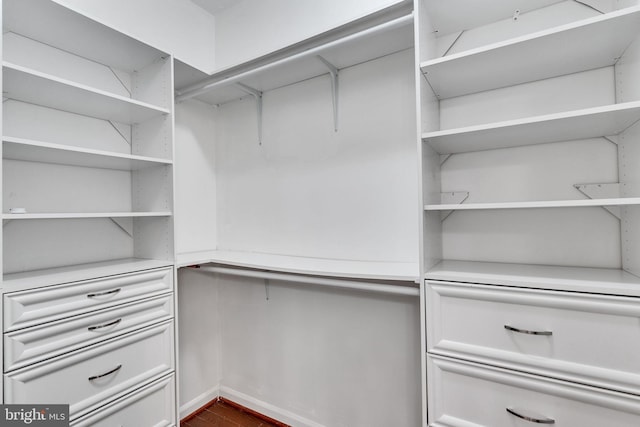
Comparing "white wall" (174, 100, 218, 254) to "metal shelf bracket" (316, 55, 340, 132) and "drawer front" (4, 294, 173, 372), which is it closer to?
"drawer front" (4, 294, 173, 372)

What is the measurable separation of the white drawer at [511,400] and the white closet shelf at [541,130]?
87 centimetres

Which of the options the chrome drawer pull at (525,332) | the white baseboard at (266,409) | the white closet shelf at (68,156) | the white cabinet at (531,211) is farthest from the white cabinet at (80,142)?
the chrome drawer pull at (525,332)

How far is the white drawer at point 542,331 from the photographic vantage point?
37.6 inches

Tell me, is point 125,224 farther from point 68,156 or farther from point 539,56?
point 539,56

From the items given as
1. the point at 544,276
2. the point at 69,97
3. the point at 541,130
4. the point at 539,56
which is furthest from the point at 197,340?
the point at 539,56

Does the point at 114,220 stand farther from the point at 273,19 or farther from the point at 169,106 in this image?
the point at 273,19

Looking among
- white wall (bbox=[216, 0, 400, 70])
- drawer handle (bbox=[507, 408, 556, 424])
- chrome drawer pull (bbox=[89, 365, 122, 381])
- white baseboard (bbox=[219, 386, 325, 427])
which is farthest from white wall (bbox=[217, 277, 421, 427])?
white wall (bbox=[216, 0, 400, 70])

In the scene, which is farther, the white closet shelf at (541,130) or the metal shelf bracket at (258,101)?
the metal shelf bracket at (258,101)

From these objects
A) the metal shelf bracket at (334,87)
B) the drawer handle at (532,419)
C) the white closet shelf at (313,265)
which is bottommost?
the drawer handle at (532,419)

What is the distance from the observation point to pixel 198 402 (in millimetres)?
2215

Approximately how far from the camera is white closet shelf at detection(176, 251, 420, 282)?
1.39m

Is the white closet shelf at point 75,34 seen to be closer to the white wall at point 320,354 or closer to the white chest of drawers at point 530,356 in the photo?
the white wall at point 320,354

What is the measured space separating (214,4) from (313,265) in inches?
75.9

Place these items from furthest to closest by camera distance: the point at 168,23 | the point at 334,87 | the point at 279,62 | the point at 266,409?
the point at 266,409 < the point at 168,23 < the point at 334,87 < the point at 279,62
